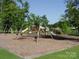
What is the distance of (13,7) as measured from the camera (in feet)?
169

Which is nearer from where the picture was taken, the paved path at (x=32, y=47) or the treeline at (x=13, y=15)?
the paved path at (x=32, y=47)

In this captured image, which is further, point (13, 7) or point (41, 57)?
point (13, 7)

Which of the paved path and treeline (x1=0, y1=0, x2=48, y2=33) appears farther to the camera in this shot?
treeline (x1=0, y1=0, x2=48, y2=33)

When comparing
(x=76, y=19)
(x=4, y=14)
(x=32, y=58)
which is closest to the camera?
(x=32, y=58)

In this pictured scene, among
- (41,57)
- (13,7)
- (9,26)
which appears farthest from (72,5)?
(9,26)

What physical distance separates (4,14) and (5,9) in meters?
1.85


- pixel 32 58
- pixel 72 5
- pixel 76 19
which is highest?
pixel 72 5

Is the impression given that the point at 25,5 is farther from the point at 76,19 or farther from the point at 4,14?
the point at 76,19

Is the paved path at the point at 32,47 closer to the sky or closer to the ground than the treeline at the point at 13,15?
closer to the ground

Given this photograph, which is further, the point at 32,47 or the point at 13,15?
the point at 13,15

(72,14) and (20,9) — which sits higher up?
(20,9)

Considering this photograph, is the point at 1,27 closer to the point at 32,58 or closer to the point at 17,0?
the point at 17,0

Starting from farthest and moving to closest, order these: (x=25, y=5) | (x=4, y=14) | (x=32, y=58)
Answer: (x=25, y=5), (x=4, y=14), (x=32, y=58)

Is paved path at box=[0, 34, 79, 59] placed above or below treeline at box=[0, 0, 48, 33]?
below
